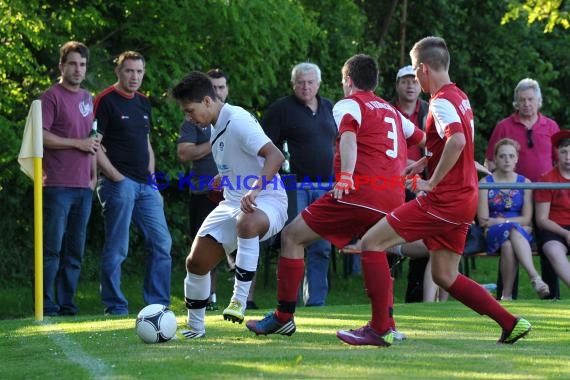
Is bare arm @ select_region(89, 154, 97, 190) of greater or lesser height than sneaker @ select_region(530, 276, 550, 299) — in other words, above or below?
above

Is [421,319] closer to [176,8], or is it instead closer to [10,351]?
[10,351]

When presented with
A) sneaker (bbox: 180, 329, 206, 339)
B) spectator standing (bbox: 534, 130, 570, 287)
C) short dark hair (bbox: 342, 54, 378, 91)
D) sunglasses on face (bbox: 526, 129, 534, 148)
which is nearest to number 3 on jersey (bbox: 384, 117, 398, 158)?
short dark hair (bbox: 342, 54, 378, 91)

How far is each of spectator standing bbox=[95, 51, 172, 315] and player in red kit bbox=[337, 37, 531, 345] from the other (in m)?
4.58

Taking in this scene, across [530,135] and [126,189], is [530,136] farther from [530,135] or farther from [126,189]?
[126,189]

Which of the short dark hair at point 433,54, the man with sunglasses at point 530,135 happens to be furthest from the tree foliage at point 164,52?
the short dark hair at point 433,54

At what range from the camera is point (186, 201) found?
63.7ft

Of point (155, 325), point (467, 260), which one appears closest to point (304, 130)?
point (467, 260)

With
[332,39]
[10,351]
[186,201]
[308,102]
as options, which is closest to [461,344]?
[10,351]

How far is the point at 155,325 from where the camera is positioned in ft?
29.1

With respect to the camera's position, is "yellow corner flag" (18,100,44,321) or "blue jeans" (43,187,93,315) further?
"blue jeans" (43,187,93,315)

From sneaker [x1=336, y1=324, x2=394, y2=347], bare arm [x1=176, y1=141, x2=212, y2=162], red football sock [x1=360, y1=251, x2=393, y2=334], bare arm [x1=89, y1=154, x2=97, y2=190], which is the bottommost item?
sneaker [x1=336, y1=324, x2=394, y2=347]

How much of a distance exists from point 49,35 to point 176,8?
180cm

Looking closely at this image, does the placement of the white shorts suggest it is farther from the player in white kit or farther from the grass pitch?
the grass pitch

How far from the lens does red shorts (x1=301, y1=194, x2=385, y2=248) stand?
895cm
